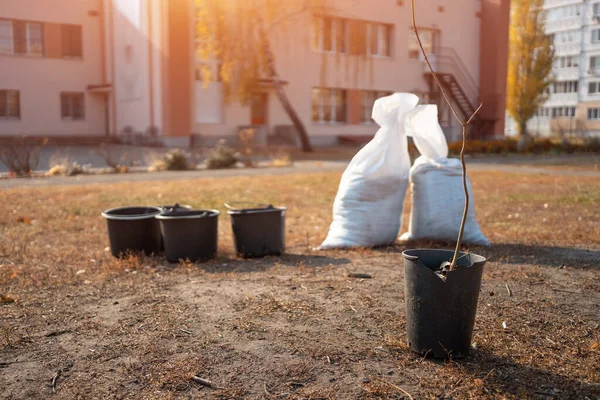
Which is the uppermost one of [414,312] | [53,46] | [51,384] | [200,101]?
[53,46]

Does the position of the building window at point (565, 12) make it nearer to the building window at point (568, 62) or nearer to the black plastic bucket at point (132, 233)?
the building window at point (568, 62)

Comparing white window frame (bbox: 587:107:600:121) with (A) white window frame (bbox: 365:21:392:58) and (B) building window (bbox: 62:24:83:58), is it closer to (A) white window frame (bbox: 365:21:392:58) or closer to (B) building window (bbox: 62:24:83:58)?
(A) white window frame (bbox: 365:21:392:58)

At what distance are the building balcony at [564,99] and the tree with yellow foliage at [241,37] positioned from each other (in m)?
40.8

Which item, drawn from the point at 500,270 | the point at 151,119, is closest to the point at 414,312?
the point at 500,270

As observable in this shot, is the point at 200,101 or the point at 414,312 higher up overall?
the point at 200,101

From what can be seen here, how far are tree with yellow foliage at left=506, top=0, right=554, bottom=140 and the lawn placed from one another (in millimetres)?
28597

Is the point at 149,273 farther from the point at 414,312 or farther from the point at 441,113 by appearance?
the point at 441,113

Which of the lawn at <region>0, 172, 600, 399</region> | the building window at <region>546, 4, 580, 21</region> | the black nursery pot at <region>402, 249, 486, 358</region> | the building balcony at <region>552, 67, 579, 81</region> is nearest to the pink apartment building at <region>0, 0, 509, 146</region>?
the lawn at <region>0, 172, 600, 399</region>

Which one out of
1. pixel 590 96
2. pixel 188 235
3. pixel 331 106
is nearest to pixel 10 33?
pixel 331 106

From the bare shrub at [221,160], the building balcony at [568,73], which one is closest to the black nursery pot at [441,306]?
the bare shrub at [221,160]

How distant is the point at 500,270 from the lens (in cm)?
547

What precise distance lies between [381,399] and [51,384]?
1.66 m

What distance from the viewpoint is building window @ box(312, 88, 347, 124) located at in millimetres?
31594

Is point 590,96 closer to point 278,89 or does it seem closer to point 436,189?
point 278,89
